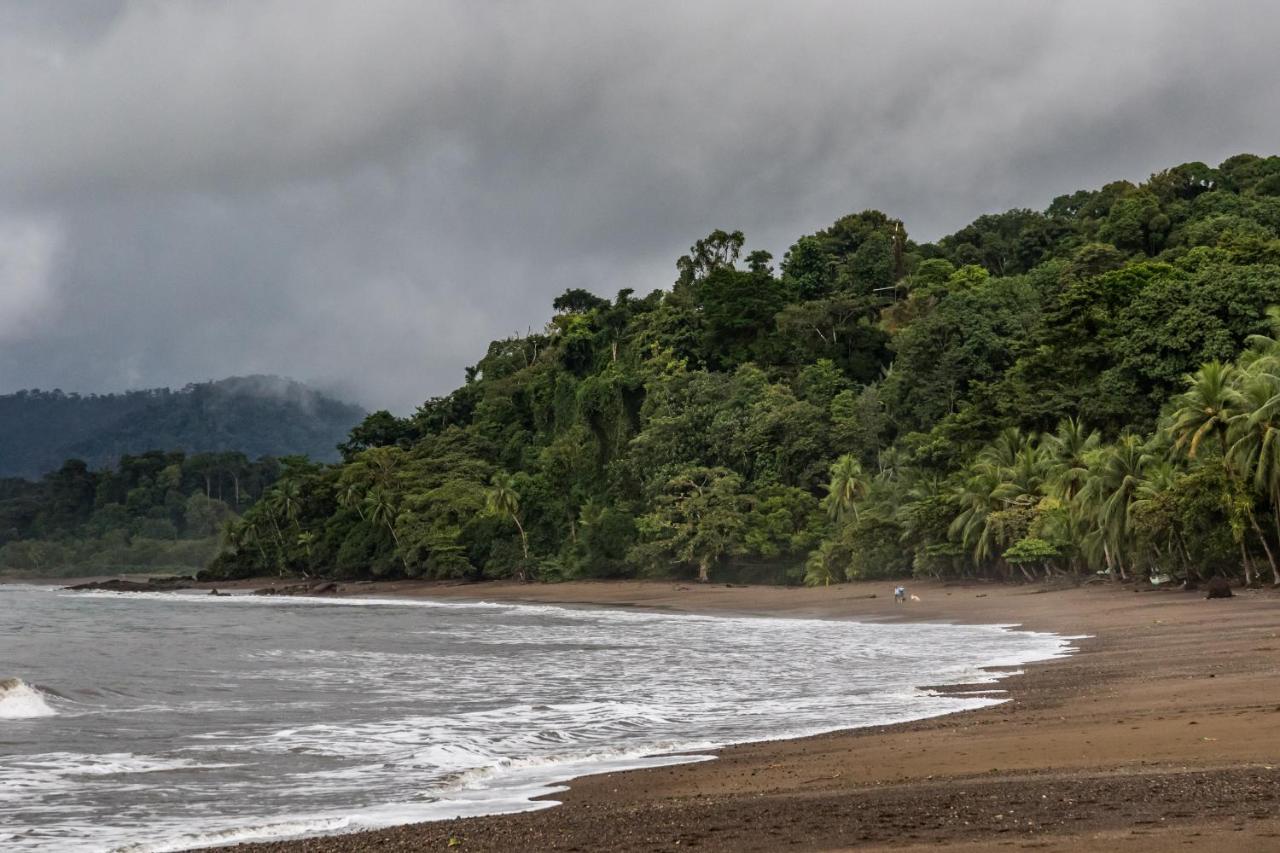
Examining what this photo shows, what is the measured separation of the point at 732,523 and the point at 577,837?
5834 centimetres

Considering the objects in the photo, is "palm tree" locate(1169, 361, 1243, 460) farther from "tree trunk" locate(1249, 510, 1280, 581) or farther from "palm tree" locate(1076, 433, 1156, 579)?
"palm tree" locate(1076, 433, 1156, 579)

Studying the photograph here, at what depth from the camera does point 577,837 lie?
8.67 meters

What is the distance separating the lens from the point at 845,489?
63.6 meters

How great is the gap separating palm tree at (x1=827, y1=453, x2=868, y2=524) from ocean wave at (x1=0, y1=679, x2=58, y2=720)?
47799 millimetres

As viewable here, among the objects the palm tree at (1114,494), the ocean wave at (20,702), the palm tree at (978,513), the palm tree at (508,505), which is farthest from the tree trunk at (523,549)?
the ocean wave at (20,702)

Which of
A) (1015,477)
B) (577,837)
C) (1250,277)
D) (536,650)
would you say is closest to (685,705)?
(577,837)

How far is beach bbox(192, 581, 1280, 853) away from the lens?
7637 mm

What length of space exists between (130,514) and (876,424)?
123 metres

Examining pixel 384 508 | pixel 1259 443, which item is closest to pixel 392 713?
pixel 1259 443

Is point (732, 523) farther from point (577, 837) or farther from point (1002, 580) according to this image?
point (577, 837)

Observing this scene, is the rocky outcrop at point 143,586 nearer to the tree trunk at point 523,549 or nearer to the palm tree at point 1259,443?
the tree trunk at point 523,549

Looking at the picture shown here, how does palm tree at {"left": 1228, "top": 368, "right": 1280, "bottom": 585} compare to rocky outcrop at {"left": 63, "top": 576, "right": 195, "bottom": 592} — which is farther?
rocky outcrop at {"left": 63, "top": 576, "right": 195, "bottom": 592}

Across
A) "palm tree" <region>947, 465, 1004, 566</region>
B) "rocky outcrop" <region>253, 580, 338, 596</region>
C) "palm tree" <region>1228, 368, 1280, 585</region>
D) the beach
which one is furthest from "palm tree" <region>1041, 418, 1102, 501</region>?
"rocky outcrop" <region>253, 580, 338, 596</region>

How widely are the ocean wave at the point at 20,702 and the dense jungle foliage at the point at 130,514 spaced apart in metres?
131
